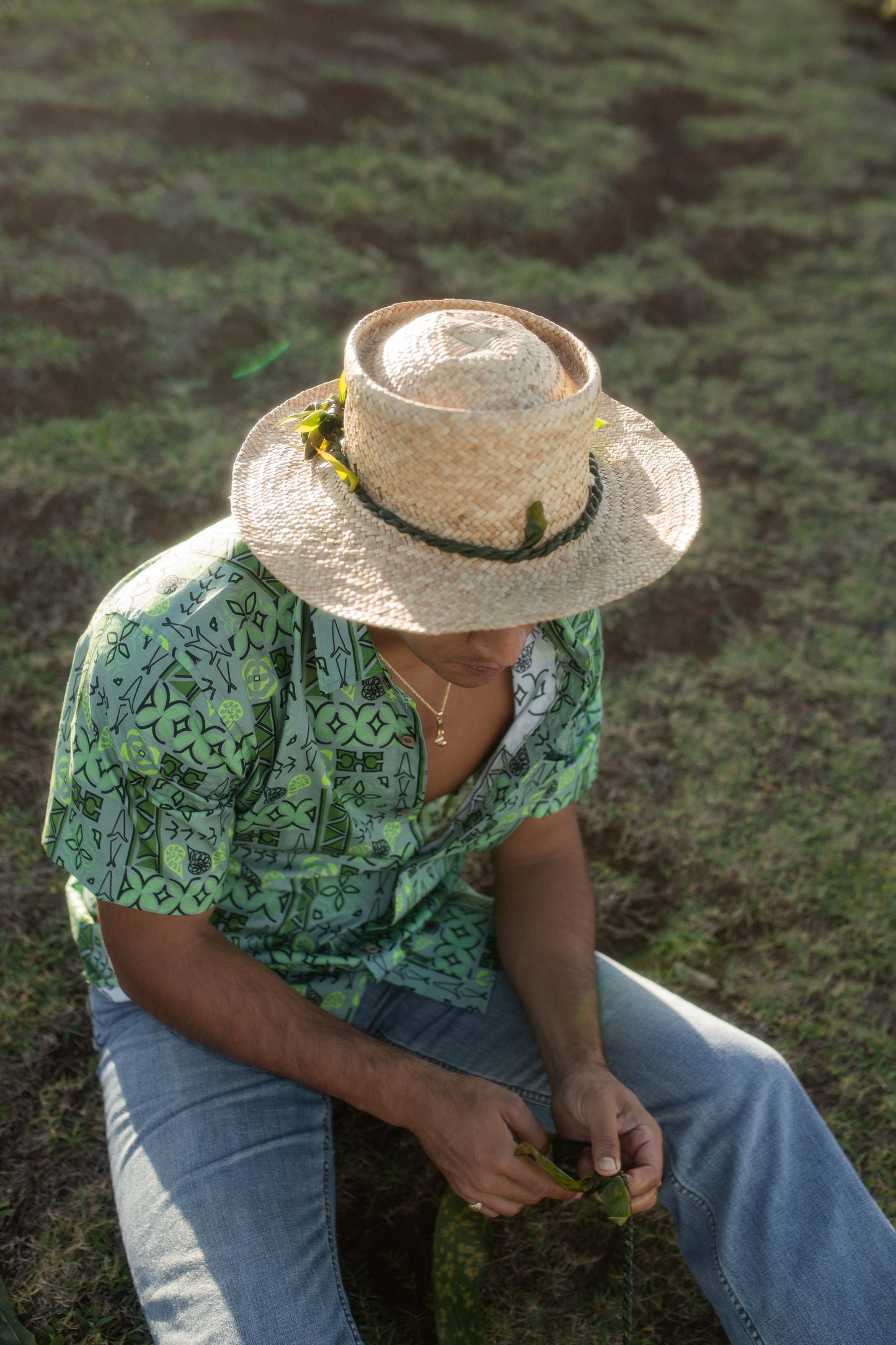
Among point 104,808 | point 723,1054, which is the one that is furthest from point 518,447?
point 723,1054

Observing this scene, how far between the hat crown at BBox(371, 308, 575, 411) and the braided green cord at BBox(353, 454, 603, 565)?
0.16 meters

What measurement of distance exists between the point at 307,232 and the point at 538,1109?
4537 millimetres

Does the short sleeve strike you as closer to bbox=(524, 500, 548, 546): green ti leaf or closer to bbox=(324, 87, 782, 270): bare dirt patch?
bbox=(524, 500, 548, 546): green ti leaf

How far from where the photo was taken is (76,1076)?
2242 mm

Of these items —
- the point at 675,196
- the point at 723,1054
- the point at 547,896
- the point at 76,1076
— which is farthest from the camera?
the point at 675,196

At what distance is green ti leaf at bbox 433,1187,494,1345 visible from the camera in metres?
1.86

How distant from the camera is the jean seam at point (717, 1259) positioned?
1.67m

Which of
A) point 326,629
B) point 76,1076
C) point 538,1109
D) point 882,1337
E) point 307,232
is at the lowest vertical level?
point 76,1076

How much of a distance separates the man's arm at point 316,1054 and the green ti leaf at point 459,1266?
219 millimetres

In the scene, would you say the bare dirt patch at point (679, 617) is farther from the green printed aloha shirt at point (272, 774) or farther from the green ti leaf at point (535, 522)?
the green ti leaf at point (535, 522)

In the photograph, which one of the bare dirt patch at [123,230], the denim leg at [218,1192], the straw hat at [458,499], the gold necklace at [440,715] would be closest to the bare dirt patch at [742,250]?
the bare dirt patch at [123,230]

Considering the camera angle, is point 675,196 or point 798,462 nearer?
point 798,462

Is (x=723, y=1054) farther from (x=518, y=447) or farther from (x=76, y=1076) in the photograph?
(x=76, y=1076)

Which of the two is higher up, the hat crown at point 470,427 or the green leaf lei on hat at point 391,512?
the hat crown at point 470,427
